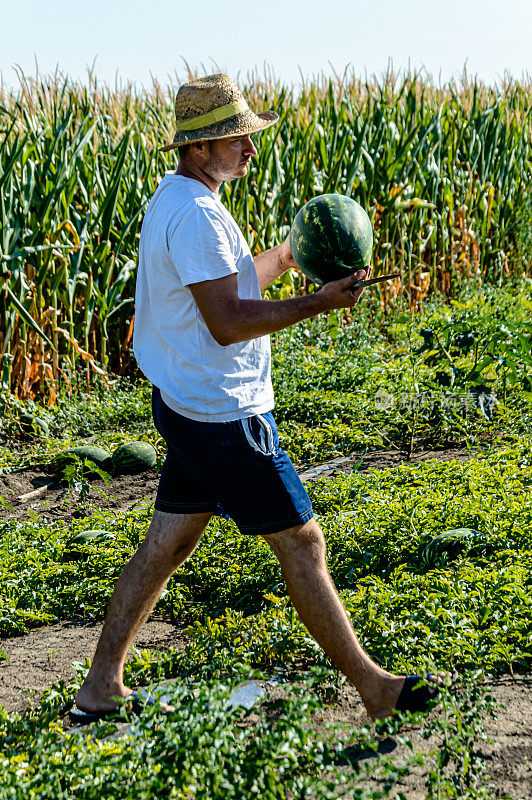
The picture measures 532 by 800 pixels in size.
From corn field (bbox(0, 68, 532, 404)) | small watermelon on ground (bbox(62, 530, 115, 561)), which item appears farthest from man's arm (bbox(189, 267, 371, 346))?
corn field (bbox(0, 68, 532, 404))

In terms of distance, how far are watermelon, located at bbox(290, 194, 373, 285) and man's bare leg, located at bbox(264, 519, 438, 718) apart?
36.9 inches

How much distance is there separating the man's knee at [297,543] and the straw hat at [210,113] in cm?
125

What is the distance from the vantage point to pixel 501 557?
3.57 meters

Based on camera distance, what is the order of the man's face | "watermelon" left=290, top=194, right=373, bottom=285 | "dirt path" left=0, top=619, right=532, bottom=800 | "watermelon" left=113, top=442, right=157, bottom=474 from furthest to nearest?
"watermelon" left=113, top=442, right=157, bottom=474 < "watermelon" left=290, top=194, right=373, bottom=285 < the man's face < "dirt path" left=0, top=619, right=532, bottom=800

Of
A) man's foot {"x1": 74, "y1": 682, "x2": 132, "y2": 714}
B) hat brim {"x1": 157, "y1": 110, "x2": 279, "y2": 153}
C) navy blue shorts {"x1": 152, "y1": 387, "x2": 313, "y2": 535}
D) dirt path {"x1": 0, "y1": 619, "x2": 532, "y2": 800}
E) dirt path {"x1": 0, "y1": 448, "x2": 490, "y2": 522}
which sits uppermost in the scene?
hat brim {"x1": 157, "y1": 110, "x2": 279, "y2": 153}

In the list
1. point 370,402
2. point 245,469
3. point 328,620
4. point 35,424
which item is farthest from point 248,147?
point 35,424

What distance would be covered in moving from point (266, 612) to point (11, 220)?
154 inches

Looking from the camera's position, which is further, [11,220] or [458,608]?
[11,220]

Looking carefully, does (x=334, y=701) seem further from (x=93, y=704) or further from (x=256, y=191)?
(x=256, y=191)

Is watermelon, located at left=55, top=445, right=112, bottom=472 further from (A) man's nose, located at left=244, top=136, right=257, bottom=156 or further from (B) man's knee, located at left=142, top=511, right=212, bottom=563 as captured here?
(A) man's nose, located at left=244, top=136, right=257, bottom=156

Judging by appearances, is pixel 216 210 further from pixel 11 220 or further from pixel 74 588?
pixel 11 220

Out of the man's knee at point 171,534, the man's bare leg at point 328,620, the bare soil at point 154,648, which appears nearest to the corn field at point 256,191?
the bare soil at point 154,648

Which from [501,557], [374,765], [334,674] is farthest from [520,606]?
[374,765]

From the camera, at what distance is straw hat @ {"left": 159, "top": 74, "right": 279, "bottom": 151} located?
2646 millimetres
